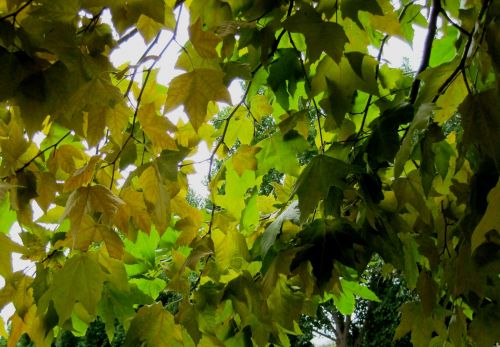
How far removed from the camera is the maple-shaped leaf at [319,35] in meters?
0.65

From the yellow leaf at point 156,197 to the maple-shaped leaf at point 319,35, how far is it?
27 cm

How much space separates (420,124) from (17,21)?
54 centimetres

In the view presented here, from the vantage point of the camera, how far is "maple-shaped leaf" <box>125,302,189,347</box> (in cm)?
83

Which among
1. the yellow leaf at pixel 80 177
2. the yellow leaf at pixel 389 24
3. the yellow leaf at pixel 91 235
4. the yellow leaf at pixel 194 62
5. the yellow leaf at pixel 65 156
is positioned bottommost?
the yellow leaf at pixel 91 235

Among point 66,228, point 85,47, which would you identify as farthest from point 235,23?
point 66,228

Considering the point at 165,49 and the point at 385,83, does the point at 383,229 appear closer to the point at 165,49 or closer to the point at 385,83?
the point at 385,83

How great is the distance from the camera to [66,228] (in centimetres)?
96

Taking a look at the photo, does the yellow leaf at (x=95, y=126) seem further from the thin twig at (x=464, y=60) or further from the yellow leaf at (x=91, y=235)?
the thin twig at (x=464, y=60)

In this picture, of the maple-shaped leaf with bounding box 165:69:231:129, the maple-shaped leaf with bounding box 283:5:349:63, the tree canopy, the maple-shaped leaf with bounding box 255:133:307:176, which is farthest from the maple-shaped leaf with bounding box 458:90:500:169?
the maple-shaped leaf with bounding box 255:133:307:176

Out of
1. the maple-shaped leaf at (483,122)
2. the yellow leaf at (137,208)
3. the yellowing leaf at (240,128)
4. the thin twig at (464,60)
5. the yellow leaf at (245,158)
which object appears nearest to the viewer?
the maple-shaped leaf at (483,122)

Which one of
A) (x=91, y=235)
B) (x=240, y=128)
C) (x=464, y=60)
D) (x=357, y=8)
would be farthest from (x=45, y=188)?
(x=464, y=60)

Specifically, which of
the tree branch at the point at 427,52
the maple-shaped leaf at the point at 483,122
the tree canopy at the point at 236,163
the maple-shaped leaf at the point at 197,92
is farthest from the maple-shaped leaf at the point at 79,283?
the tree branch at the point at 427,52

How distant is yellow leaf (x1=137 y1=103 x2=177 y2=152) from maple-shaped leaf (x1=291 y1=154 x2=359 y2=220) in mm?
201

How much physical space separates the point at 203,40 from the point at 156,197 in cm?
23
